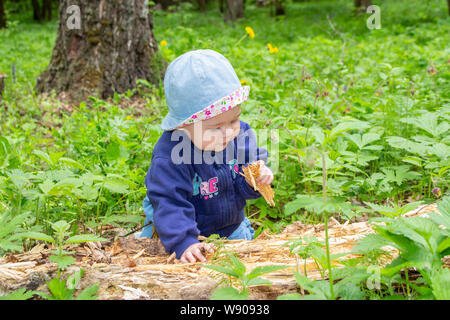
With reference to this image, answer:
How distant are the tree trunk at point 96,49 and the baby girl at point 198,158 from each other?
9.95ft

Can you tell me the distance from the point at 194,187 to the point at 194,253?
0.41 metres

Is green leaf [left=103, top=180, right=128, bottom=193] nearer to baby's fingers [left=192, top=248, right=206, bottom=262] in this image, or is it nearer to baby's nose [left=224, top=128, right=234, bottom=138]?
baby's fingers [left=192, top=248, right=206, bottom=262]

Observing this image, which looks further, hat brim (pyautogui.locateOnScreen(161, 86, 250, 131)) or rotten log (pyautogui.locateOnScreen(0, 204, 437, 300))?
hat brim (pyautogui.locateOnScreen(161, 86, 250, 131))

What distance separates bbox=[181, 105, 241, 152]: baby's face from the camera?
2172mm

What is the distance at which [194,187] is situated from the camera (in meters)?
2.40

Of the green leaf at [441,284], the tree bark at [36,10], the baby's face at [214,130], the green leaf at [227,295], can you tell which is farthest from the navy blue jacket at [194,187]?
the tree bark at [36,10]

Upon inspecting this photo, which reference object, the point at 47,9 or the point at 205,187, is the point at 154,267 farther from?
the point at 47,9

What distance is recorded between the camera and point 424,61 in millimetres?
5941

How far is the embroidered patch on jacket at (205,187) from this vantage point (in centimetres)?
240

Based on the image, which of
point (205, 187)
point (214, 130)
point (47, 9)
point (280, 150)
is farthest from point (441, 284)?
point (47, 9)

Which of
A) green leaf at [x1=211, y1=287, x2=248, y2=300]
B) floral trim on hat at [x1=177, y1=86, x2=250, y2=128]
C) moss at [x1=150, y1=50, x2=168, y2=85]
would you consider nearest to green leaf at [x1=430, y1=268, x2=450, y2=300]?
green leaf at [x1=211, y1=287, x2=248, y2=300]

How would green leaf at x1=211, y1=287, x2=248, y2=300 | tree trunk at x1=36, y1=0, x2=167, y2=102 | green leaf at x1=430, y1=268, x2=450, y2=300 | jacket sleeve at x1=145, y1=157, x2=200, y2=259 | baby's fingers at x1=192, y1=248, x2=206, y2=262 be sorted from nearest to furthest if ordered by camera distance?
green leaf at x1=430, y1=268, x2=450, y2=300, green leaf at x1=211, y1=287, x2=248, y2=300, baby's fingers at x1=192, y1=248, x2=206, y2=262, jacket sleeve at x1=145, y1=157, x2=200, y2=259, tree trunk at x1=36, y1=0, x2=167, y2=102

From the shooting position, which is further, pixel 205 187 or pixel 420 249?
pixel 205 187
